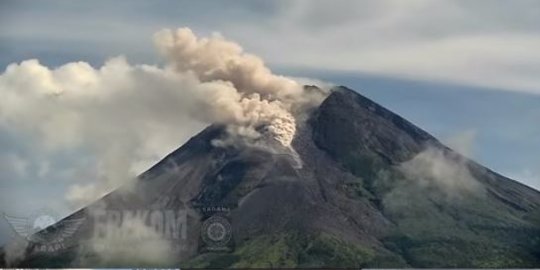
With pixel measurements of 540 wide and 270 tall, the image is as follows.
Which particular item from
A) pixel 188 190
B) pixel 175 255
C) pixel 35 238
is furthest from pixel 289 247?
pixel 35 238

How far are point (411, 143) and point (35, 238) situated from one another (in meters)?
91.1

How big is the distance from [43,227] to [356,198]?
100 meters

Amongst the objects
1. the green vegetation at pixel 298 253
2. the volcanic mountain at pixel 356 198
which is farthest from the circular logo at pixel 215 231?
the green vegetation at pixel 298 253

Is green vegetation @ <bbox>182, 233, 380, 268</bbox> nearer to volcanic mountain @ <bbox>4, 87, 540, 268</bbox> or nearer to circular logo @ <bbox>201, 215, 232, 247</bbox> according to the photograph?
volcanic mountain @ <bbox>4, 87, 540, 268</bbox>

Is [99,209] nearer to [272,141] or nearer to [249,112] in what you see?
[249,112]

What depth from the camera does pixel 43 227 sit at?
9138 cm

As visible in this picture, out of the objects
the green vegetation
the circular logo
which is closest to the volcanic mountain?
the green vegetation

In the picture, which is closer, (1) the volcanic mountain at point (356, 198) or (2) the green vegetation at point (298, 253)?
(1) the volcanic mountain at point (356, 198)

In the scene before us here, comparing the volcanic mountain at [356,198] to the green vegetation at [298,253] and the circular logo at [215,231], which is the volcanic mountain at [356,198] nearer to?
the green vegetation at [298,253]

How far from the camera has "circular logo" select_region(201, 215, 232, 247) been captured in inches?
3873

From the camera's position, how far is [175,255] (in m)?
109

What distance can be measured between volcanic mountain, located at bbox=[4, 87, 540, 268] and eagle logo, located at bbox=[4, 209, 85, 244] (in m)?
22.1

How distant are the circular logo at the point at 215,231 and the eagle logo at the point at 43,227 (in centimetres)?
1671

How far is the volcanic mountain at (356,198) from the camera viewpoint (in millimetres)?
152125
